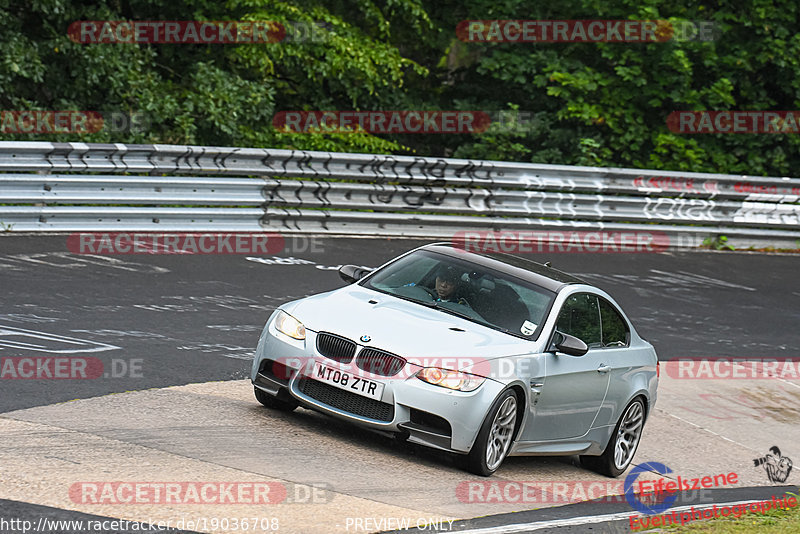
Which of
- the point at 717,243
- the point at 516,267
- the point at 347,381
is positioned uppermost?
the point at 516,267

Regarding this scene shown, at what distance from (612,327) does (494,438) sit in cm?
203

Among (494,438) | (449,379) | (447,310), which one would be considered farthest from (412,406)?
(447,310)

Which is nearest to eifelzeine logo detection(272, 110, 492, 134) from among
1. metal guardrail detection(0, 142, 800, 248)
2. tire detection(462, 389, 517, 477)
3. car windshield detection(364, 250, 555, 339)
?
metal guardrail detection(0, 142, 800, 248)

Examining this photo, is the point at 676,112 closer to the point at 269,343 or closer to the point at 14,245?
the point at 14,245

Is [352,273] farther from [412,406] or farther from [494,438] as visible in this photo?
[494,438]

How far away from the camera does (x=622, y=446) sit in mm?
9742

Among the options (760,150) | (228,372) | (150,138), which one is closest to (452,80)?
(760,150)

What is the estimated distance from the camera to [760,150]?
2597cm

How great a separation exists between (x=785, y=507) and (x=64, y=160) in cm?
1047

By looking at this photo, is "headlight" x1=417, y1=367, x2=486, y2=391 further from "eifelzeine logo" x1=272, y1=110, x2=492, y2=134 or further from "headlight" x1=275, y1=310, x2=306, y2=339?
"eifelzeine logo" x1=272, y1=110, x2=492, y2=134

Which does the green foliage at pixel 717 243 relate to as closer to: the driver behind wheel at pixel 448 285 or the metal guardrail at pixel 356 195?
the metal guardrail at pixel 356 195

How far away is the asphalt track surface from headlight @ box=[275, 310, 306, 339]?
123 centimetres

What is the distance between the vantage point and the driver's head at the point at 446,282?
9078mm

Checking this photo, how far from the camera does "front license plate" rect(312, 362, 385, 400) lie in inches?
313
